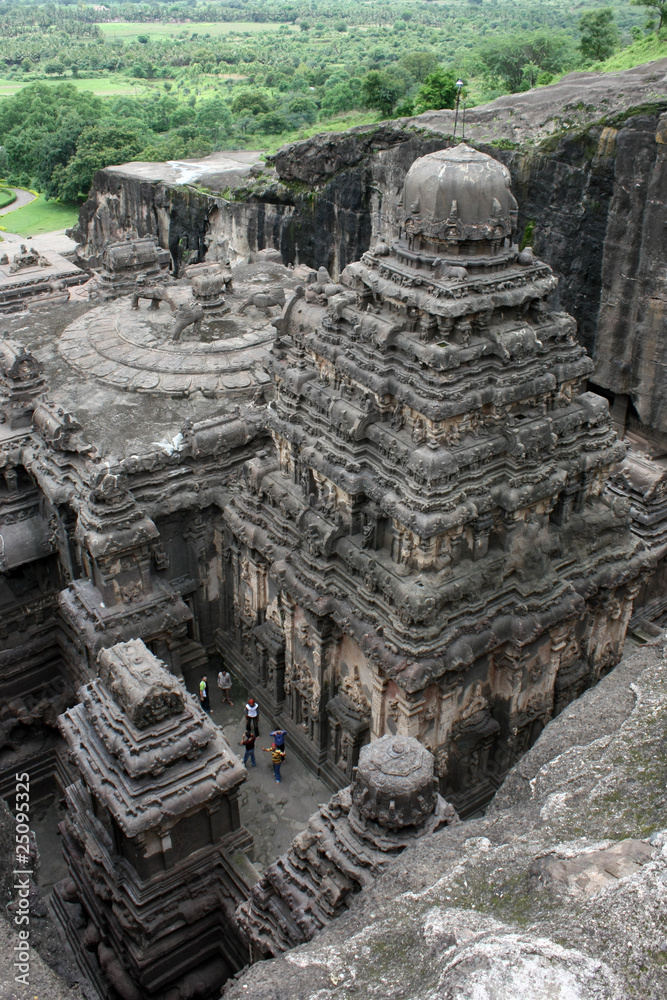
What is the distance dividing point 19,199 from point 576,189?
67234 millimetres

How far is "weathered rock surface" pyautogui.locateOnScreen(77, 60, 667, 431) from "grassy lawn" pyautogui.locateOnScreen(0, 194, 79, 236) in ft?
113

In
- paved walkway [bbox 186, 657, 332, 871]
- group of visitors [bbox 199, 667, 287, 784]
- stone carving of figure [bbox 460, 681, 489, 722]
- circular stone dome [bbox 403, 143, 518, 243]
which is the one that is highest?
circular stone dome [bbox 403, 143, 518, 243]

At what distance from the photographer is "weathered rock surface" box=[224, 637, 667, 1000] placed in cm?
592

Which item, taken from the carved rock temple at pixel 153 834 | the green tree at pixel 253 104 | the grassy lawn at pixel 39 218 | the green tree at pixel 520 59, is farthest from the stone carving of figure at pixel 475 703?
the green tree at pixel 253 104

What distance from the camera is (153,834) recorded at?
15297 mm

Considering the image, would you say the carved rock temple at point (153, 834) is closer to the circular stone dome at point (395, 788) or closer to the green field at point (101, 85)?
the circular stone dome at point (395, 788)

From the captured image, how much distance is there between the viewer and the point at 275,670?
20344mm

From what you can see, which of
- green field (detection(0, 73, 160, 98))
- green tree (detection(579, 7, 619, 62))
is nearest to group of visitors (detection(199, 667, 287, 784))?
green tree (detection(579, 7, 619, 62))

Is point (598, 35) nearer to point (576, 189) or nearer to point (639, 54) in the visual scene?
point (639, 54)

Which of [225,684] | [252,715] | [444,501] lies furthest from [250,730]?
[444,501]

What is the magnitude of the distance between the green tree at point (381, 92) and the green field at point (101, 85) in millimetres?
67548

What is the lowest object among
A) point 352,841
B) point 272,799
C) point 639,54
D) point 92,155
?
point 272,799

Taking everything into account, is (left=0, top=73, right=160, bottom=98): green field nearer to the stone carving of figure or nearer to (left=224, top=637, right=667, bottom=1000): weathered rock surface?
the stone carving of figure

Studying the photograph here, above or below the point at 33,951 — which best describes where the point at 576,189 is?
above
